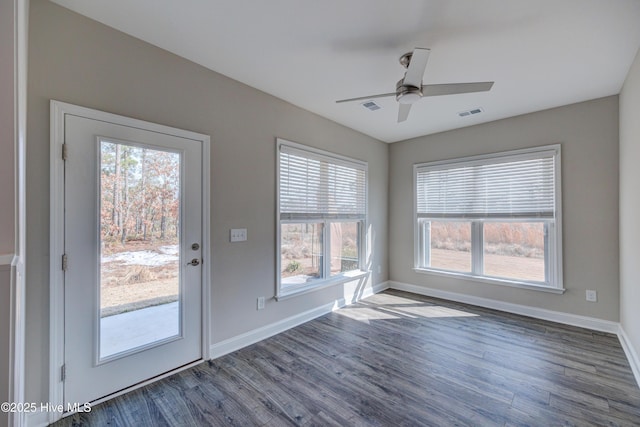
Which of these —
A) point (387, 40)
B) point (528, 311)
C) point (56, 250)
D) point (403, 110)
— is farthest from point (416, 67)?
point (528, 311)

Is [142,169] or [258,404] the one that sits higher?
[142,169]

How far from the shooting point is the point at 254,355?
273 cm

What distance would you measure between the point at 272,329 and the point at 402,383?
1490 millimetres

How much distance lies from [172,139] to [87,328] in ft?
5.01

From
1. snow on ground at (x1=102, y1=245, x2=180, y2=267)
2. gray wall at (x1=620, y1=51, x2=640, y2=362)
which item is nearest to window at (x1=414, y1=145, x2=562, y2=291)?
gray wall at (x1=620, y1=51, x2=640, y2=362)

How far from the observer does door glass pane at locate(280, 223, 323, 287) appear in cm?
339

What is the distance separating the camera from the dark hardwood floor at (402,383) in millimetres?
1903

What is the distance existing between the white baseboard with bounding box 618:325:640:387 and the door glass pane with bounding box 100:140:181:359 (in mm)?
3826

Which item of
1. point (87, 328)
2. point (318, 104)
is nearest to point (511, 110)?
point (318, 104)

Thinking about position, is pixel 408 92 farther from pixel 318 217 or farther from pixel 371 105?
pixel 318 217

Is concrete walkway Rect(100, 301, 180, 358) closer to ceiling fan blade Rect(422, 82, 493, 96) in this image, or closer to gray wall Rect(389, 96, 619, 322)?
ceiling fan blade Rect(422, 82, 493, 96)

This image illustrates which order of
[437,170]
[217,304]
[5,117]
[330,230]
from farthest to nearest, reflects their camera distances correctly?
[437,170] < [330,230] < [217,304] < [5,117]

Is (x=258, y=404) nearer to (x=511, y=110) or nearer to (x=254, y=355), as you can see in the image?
(x=254, y=355)

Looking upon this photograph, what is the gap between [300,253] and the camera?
11.8 ft
